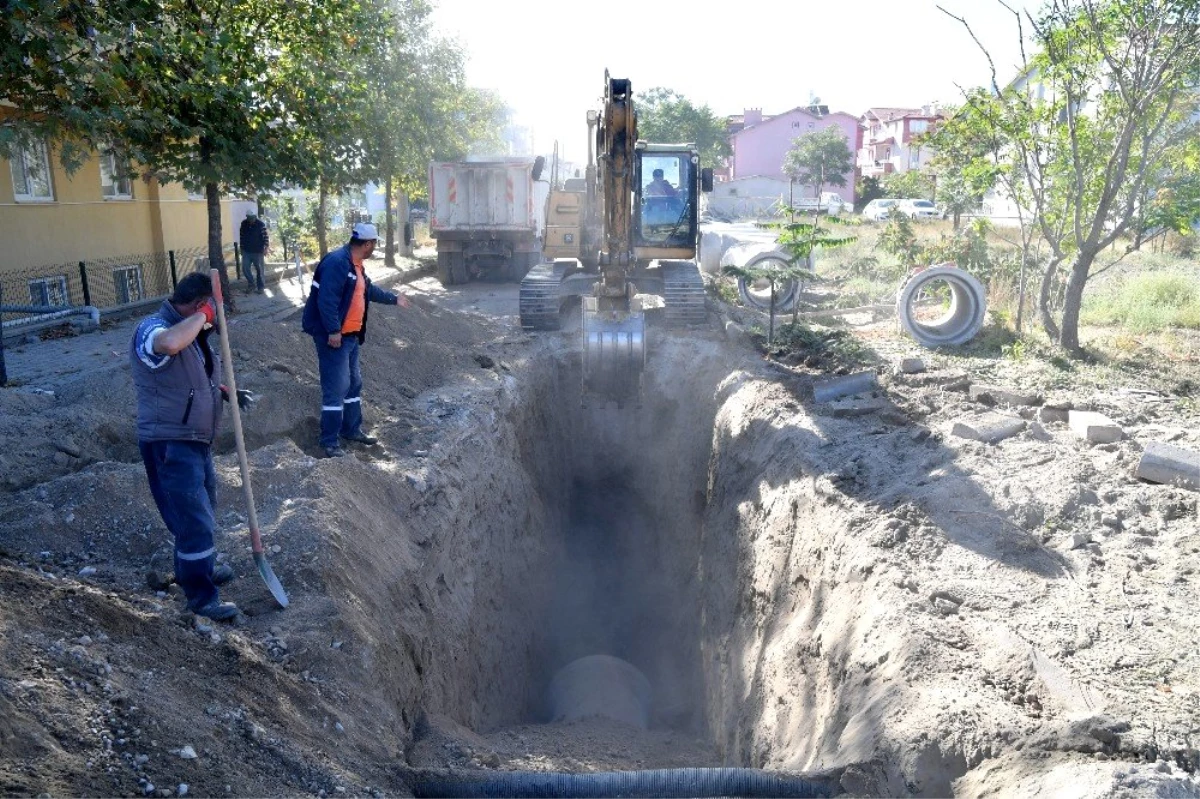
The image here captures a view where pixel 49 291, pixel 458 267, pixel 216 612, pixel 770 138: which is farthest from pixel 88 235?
pixel 770 138

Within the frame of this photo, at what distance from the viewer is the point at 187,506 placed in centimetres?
500

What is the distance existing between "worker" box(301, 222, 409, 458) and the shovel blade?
2.32 metres

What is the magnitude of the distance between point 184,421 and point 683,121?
52227 mm

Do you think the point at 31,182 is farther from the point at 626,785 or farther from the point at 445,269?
the point at 626,785

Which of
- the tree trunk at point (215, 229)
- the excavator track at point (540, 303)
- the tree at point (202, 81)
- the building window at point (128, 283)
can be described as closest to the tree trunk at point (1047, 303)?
the excavator track at point (540, 303)

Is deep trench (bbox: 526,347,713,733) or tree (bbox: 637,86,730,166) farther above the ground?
tree (bbox: 637,86,730,166)

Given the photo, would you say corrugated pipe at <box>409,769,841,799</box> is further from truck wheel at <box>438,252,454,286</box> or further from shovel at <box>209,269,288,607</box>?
truck wheel at <box>438,252,454,286</box>

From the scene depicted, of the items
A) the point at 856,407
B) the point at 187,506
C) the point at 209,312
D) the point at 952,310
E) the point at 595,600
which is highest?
the point at 209,312

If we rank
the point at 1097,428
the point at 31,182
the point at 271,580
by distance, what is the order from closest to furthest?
the point at 271,580 < the point at 1097,428 < the point at 31,182

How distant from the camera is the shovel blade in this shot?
17.6 ft

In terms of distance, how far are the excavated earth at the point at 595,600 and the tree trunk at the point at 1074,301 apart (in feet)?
5.29

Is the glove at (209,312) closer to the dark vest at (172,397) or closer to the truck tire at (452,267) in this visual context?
the dark vest at (172,397)

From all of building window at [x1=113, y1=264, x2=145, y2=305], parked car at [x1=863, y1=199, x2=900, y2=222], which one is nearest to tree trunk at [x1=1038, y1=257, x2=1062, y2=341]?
building window at [x1=113, y1=264, x2=145, y2=305]

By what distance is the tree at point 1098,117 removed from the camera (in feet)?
34.4
